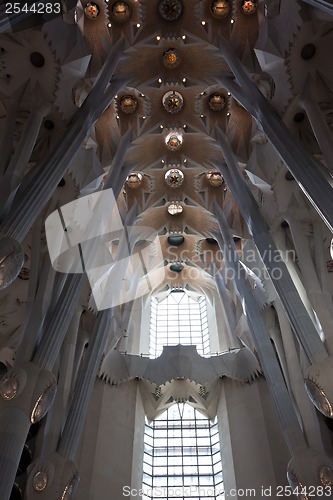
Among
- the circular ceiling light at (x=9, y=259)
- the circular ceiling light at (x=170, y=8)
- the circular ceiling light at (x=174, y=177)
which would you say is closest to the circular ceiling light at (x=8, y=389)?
the circular ceiling light at (x=9, y=259)

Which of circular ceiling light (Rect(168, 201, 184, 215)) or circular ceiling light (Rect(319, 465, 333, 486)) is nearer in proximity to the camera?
circular ceiling light (Rect(319, 465, 333, 486))

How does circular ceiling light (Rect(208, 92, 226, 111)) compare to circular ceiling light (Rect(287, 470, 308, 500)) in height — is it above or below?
above

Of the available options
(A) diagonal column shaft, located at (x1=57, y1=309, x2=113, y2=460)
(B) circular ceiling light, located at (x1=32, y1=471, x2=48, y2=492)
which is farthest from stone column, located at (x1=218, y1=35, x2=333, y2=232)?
(B) circular ceiling light, located at (x1=32, y1=471, x2=48, y2=492)

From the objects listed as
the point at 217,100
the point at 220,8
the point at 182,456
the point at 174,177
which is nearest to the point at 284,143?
the point at 217,100

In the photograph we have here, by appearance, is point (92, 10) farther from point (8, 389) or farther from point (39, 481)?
point (39, 481)

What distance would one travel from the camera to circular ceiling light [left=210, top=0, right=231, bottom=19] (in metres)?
15.8

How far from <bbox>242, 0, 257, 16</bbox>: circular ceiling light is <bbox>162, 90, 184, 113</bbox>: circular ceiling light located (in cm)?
338

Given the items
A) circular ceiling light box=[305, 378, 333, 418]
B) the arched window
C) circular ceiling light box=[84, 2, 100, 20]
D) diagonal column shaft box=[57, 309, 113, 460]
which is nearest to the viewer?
circular ceiling light box=[305, 378, 333, 418]

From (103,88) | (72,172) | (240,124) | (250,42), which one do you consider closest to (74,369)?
Answer: (72,172)

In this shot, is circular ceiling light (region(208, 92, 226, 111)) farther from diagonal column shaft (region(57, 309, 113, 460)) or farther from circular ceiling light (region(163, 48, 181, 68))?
diagonal column shaft (region(57, 309, 113, 460))

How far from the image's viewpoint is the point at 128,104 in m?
17.2

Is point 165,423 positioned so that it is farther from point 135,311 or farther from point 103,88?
point 103,88

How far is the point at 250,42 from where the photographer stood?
49.5 feet

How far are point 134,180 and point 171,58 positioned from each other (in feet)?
15.7
